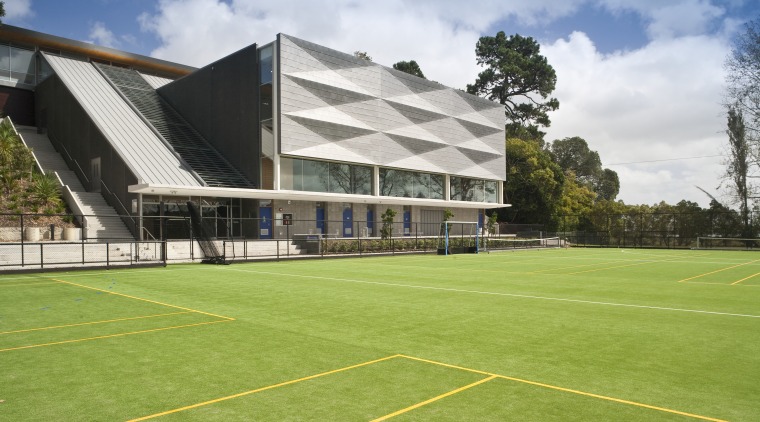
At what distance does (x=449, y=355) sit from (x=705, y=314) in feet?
22.5

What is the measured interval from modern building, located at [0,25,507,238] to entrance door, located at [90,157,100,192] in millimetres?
129

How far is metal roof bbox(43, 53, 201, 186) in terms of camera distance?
1398 inches

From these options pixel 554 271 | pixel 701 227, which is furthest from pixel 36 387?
pixel 701 227

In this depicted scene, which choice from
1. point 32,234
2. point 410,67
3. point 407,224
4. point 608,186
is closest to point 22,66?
point 32,234

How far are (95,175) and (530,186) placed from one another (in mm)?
48745

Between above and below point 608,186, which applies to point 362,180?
below

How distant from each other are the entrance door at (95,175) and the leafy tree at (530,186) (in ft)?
153

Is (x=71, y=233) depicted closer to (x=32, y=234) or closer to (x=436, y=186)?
(x=32, y=234)

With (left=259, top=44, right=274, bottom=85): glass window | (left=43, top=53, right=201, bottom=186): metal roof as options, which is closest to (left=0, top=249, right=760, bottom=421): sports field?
(left=43, top=53, right=201, bottom=186): metal roof

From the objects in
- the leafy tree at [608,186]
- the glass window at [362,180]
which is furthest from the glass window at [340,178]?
the leafy tree at [608,186]

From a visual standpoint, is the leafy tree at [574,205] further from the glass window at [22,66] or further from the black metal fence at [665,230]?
the glass window at [22,66]

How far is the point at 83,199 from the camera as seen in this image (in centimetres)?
3741

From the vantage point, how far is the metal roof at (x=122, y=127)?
1398 inches

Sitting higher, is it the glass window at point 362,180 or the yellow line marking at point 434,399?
the glass window at point 362,180
